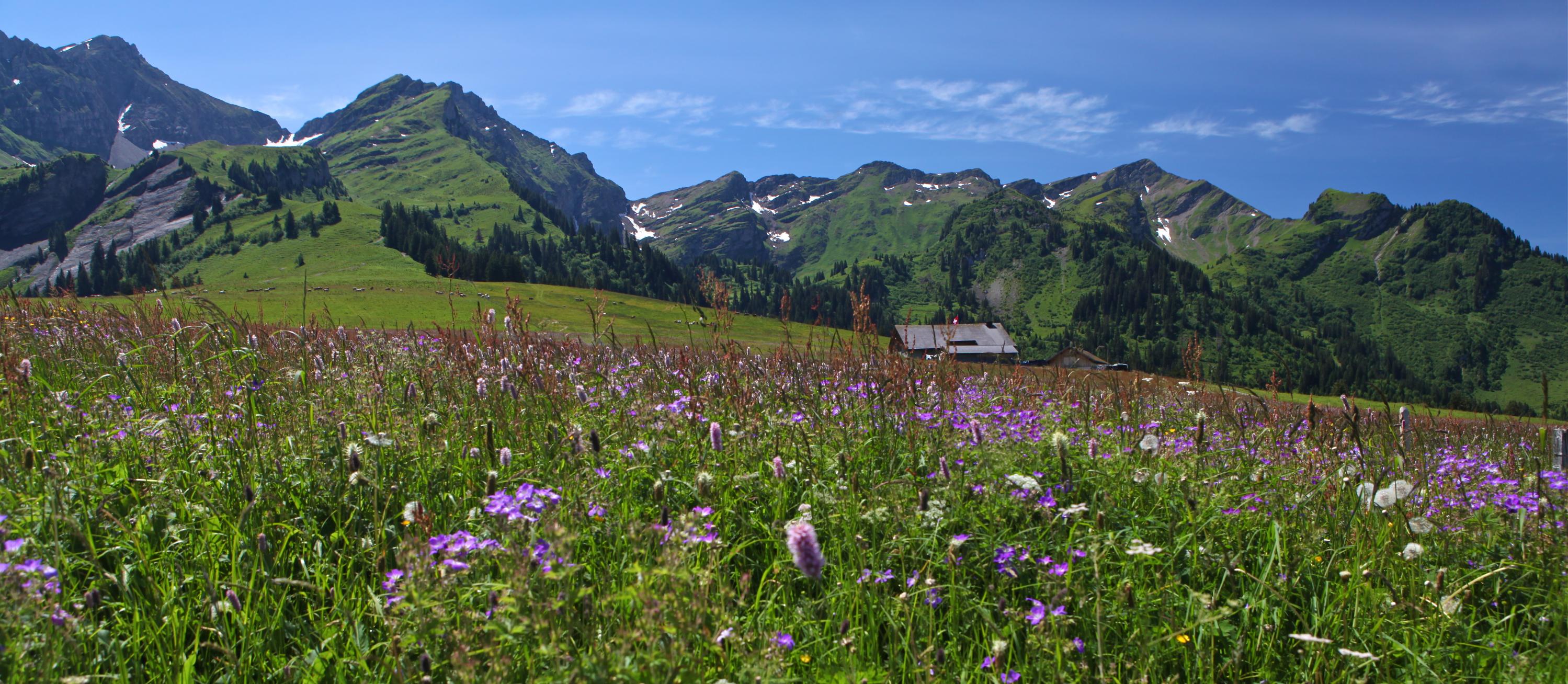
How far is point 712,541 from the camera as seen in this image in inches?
101

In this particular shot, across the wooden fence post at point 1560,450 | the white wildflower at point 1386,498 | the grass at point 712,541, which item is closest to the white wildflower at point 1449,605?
the grass at point 712,541

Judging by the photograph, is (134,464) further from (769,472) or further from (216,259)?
(216,259)

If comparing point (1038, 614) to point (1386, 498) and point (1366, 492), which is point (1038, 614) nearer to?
point (1386, 498)

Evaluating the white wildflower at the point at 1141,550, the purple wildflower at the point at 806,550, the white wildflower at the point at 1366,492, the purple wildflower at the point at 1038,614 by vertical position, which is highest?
the purple wildflower at the point at 806,550

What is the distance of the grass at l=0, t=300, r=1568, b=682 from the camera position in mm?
2395

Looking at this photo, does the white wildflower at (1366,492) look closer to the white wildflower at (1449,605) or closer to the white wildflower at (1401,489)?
the white wildflower at (1401,489)

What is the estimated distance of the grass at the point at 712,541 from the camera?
7.86 feet

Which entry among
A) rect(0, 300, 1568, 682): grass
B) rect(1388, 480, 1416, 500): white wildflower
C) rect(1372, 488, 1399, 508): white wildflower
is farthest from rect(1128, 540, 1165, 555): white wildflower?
rect(1388, 480, 1416, 500): white wildflower

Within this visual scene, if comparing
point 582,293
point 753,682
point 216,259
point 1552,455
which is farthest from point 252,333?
point 216,259

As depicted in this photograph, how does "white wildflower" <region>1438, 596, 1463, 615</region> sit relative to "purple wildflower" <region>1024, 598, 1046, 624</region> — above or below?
above

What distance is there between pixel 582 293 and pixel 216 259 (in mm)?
142990

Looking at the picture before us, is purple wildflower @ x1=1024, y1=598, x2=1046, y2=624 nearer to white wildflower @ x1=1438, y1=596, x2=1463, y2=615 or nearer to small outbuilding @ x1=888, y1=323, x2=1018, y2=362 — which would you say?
white wildflower @ x1=1438, y1=596, x2=1463, y2=615

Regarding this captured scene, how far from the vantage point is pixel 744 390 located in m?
5.28

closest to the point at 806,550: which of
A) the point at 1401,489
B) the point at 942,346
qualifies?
the point at 1401,489
